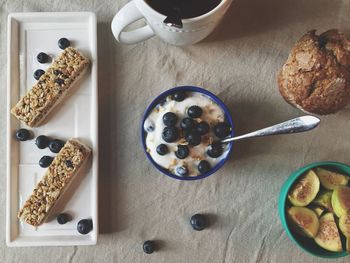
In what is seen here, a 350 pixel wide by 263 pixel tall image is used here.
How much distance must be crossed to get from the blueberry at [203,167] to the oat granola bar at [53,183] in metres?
0.28

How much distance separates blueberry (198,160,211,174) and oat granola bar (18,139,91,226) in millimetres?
283

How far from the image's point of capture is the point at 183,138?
1091 millimetres

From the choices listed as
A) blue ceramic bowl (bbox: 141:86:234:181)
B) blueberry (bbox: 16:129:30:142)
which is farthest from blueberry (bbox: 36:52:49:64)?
blue ceramic bowl (bbox: 141:86:234:181)

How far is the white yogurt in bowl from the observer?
110 cm

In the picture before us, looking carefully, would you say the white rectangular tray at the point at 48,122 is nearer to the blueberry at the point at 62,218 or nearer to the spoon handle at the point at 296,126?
the blueberry at the point at 62,218

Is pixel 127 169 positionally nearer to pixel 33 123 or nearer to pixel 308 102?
pixel 33 123

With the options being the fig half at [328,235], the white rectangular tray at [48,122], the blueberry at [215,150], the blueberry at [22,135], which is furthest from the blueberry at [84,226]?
the fig half at [328,235]

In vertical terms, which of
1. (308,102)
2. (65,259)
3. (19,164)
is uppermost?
(308,102)

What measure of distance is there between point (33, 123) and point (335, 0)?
0.84 metres

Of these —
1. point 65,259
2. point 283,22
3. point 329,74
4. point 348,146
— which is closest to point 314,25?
point 283,22

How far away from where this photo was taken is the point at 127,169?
46.8 inches

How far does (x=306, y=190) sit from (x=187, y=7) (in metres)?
0.52

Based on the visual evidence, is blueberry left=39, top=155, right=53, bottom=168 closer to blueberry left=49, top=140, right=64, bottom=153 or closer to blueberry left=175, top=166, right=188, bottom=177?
blueberry left=49, top=140, right=64, bottom=153

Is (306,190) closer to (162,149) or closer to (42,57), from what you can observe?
(162,149)
